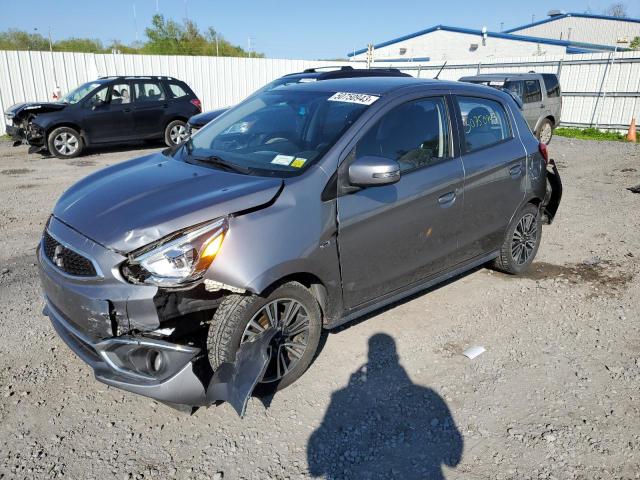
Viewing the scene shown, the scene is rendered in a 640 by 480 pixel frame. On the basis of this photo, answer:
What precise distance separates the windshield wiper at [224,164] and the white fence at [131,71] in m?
14.3

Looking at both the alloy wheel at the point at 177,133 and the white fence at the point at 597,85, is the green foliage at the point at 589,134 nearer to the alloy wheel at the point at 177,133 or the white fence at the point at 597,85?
the white fence at the point at 597,85

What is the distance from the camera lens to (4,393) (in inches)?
126

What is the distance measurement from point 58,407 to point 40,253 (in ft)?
3.16

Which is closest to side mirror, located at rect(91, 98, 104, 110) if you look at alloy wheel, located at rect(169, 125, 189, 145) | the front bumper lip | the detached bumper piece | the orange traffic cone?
alloy wheel, located at rect(169, 125, 189, 145)

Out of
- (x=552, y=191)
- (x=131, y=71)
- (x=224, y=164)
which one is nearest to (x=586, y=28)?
(x=131, y=71)

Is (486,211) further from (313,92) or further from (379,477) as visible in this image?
(379,477)

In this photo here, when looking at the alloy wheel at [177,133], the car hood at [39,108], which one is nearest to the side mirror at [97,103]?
the car hood at [39,108]

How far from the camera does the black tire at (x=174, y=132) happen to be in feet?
42.1

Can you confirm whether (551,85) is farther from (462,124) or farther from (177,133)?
(462,124)

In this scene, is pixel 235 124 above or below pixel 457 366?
above

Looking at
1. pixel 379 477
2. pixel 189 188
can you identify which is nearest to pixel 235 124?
pixel 189 188

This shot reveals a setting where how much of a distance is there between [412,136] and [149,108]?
33.4ft

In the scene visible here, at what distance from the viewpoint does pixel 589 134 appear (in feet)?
56.1

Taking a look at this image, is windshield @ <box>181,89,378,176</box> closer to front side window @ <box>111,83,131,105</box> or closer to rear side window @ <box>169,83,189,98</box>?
front side window @ <box>111,83,131,105</box>
